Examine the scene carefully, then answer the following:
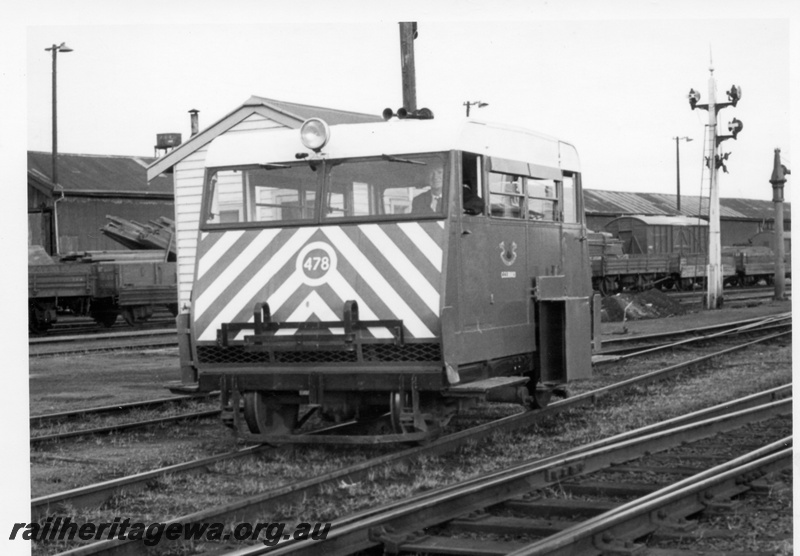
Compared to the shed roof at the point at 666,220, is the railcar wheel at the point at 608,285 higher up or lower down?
lower down

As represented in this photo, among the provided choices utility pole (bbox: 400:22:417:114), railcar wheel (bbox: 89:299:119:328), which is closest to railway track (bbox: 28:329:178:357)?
railcar wheel (bbox: 89:299:119:328)

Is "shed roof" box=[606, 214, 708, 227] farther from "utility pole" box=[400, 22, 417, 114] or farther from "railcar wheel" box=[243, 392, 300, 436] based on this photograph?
"railcar wheel" box=[243, 392, 300, 436]

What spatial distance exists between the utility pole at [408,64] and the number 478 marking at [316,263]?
4830mm

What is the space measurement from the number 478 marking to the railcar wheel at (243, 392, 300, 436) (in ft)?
4.08

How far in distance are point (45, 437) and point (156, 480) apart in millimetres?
2551

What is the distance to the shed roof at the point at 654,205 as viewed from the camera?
147 ft

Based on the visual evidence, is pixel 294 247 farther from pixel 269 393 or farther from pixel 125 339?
pixel 125 339

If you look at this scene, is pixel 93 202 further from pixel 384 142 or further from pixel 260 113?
pixel 384 142

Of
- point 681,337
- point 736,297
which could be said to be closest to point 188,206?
point 681,337

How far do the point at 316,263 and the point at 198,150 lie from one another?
41.5ft

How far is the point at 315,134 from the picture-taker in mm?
9312

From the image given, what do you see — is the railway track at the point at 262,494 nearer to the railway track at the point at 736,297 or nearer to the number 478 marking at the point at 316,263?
the number 478 marking at the point at 316,263

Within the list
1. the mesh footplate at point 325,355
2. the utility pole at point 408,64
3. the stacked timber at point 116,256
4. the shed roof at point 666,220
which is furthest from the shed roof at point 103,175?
the mesh footplate at point 325,355

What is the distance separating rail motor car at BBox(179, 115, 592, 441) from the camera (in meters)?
9.02
